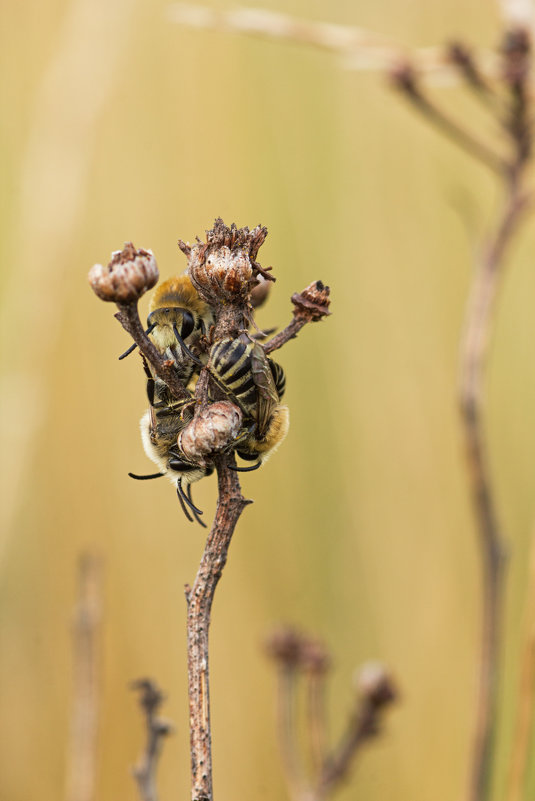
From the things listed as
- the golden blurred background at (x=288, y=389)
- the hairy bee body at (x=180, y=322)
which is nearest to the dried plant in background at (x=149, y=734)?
the hairy bee body at (x=180, y=322)

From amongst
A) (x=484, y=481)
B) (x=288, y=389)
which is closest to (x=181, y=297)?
(x=484, y=481)

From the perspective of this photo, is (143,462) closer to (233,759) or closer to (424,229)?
(233,759)

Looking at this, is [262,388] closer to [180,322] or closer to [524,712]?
[180,322]

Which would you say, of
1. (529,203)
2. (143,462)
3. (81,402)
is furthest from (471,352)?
(81,402)

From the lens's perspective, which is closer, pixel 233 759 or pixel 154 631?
pixel 233 759

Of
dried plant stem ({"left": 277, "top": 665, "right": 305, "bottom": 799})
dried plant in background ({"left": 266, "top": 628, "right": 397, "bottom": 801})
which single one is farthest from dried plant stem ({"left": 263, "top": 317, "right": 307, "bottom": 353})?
dried plant stem ({"left": 277, "top": 665, "right": 305, "bottom": 799})
